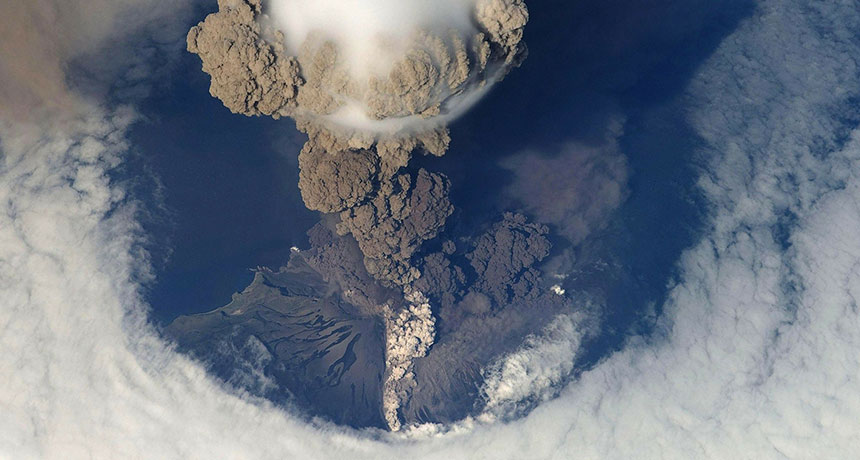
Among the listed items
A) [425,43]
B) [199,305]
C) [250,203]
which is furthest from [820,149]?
[199,305]

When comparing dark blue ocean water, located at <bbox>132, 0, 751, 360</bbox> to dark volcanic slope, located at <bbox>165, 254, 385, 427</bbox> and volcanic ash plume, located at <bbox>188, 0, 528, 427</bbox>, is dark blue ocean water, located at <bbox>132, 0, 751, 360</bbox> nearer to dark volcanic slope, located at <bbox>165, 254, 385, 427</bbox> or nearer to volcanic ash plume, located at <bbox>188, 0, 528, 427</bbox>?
dark volcanic slope, located at <bbox>165, 254, 385, 427</bbox>

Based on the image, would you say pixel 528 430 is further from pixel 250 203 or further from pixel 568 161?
pixel 250 203

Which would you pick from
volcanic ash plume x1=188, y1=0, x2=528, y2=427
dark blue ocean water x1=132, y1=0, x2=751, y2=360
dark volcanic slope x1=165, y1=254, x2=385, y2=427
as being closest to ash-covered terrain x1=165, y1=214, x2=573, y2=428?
dark volcanic slope x1=165, y1=254, x2=385, y2=427

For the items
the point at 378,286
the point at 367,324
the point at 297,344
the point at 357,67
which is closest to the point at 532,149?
the point at 378,286

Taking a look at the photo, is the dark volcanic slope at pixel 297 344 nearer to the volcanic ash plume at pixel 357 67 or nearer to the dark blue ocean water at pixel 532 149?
the dark blue ocean water at pixel 532 149

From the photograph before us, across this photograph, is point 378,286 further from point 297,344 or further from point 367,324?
point 297,344
